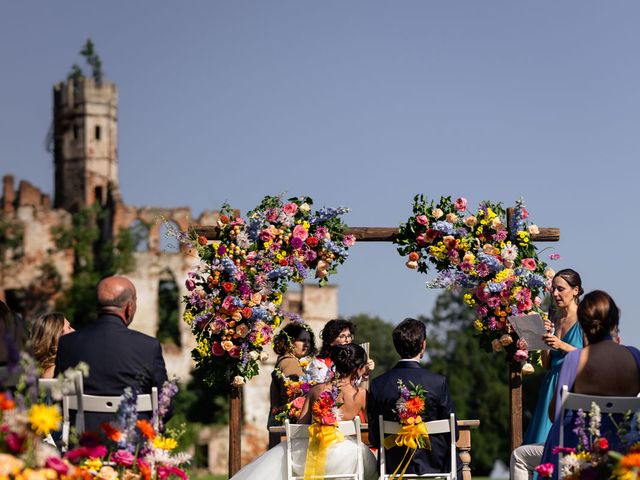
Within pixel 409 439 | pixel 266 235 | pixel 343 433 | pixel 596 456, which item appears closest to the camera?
pixel 596 456

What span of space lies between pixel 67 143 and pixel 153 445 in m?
52.3

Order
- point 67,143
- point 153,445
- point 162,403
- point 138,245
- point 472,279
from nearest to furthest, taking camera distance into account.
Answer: point 153,445 → point 162,403 → point 472,279 → point 138,245 → point 67,143

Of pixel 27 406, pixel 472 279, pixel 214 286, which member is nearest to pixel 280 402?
pixel 214 286

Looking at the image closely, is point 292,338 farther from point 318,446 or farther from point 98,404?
point 98,404

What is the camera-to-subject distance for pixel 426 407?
7.24m

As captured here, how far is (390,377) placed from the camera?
730 cm

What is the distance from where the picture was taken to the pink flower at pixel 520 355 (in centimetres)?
973

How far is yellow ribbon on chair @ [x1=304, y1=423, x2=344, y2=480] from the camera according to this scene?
7.23 meters

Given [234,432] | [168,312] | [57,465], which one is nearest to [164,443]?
[57,465]

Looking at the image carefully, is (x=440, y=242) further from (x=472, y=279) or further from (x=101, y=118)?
(x=101, y=118)

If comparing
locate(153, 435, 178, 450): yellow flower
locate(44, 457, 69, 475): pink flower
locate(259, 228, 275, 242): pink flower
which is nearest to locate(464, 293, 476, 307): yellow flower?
locate(259, 228, 275, 242): pink flower

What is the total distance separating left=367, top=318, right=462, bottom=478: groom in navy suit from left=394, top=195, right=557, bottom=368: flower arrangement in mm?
2539

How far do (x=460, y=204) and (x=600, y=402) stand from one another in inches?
179

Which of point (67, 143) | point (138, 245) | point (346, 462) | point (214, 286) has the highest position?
point (67, 143)
